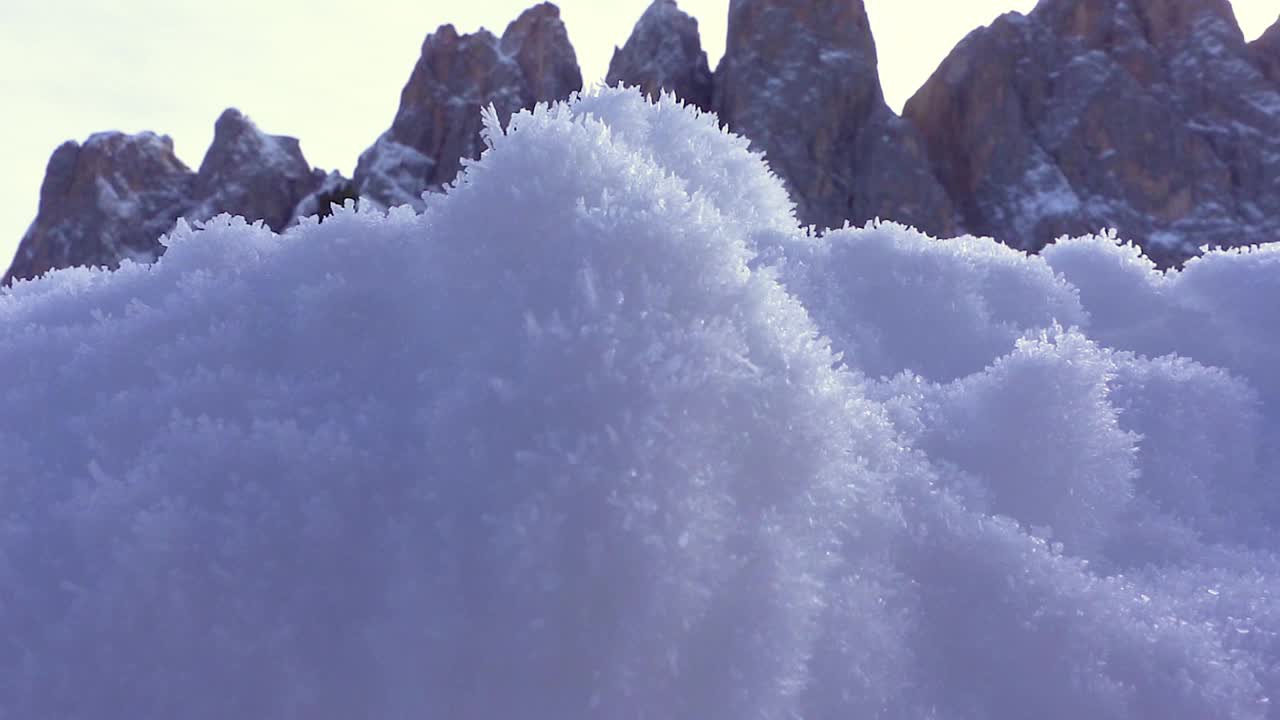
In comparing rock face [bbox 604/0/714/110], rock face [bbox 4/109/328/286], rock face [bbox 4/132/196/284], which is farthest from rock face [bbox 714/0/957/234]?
rock face [bbox 4/132/196/284]

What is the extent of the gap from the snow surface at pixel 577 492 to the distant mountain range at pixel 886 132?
2375 centimetres

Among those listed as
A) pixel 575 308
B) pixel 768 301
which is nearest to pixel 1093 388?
pixel 768 301

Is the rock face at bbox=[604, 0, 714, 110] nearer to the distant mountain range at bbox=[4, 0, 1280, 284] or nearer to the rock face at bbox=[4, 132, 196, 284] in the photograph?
the distant mountain range at bbox=[4, 0, 1280, 284]

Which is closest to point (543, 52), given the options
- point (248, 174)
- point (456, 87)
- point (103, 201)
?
point (456, 87)

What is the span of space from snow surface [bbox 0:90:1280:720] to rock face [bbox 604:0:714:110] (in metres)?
28.3

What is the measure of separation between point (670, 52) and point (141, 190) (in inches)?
708

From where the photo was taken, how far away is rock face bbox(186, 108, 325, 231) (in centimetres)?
2912

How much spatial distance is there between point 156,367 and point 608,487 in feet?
1.89

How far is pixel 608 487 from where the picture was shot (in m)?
0.79

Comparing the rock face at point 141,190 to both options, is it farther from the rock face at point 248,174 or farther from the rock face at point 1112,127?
the rock face at point 1112,127

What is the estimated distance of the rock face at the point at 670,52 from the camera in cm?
2845

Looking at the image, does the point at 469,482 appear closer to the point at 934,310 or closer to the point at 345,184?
the point at 934,310

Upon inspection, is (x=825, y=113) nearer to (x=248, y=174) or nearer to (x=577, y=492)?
(x=248, y=174)

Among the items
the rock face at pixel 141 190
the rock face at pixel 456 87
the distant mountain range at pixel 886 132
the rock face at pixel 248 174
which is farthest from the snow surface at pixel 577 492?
the rock face at pixel 248 174
